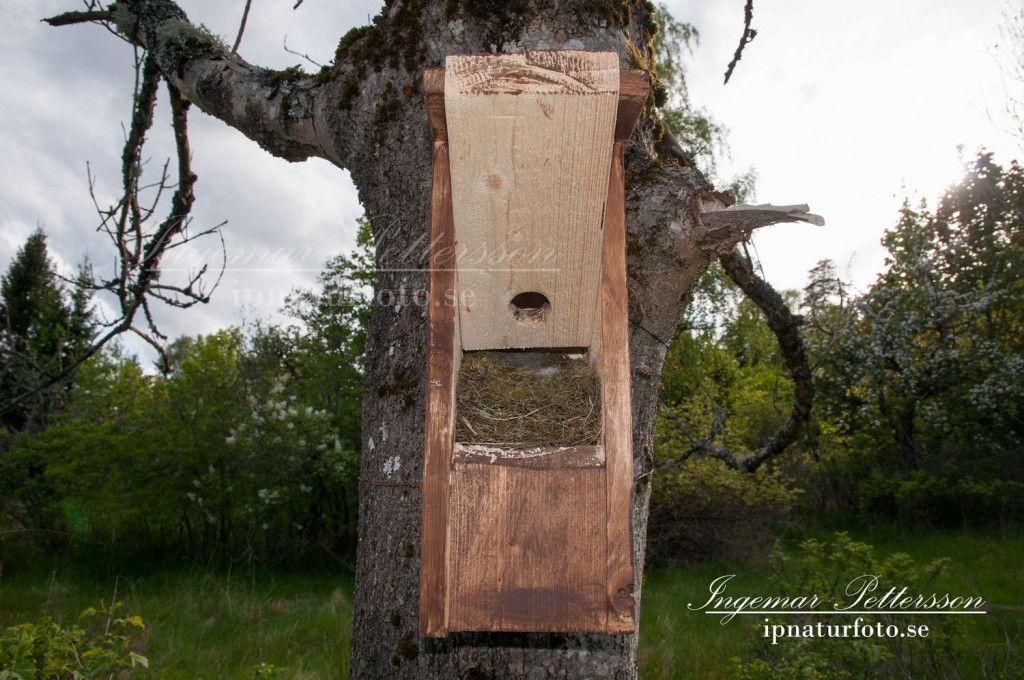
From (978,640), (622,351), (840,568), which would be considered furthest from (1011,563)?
(622,351)

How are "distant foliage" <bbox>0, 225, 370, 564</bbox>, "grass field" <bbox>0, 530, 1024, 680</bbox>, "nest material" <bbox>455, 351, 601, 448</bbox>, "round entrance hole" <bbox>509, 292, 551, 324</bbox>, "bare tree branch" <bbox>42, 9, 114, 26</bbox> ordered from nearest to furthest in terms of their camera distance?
"nest material" <bbox>455, 351, 601, 448</bbox> < "round entrance hole" <bbox>509, 292, 551, 324</bbox> < "bare tree branch" <bbox>42, 9, 114, 26</bbox> < "grass field" <bbox>0, 530, 1024, 680</bbox> < "distant foliage" <bbox>0, 225, 370, 564</bbox>

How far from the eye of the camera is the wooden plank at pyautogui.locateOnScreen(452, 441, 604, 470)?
1.36m

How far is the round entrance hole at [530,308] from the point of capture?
161 centimetres

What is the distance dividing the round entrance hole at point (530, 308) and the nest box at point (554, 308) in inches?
1.8

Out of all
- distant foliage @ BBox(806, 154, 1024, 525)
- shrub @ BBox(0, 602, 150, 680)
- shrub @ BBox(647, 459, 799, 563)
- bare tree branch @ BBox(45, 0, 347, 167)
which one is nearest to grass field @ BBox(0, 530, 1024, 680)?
shrub @ BBox(647, 459, 799, 563)

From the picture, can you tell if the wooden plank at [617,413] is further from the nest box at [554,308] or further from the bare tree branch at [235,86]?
the bare tree branch at [235,86]

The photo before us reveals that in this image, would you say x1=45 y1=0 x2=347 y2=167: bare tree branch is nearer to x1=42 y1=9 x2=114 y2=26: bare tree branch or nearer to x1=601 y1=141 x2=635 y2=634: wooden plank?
x1=42 y1=9 x2=114 y2=26: bare tree branch

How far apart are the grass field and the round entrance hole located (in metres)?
3.24

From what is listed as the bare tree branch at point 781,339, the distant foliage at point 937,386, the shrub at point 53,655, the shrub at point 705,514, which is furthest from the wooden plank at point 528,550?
the distant foliage at point 937,386

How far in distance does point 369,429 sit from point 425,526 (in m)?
0.65

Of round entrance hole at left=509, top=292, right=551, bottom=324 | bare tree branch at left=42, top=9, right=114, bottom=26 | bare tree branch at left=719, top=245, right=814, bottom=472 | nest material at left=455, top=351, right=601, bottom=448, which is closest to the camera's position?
nest material at left=455, top=351, right=601, bottom=448

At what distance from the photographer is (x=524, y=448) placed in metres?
1.43

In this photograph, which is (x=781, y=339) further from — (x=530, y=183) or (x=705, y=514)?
(x=705, y=514)

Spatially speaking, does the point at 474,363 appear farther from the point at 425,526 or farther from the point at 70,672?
the point at 70,672
